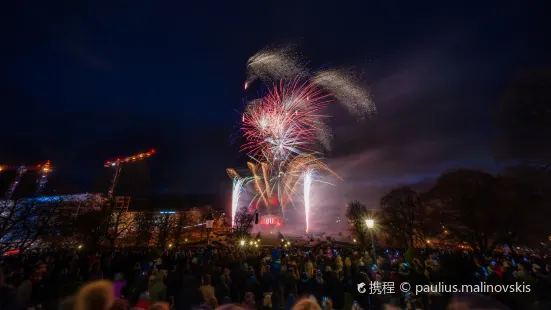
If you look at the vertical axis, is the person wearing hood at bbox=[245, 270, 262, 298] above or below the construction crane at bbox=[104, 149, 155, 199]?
below

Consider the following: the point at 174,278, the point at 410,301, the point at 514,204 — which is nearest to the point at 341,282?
the point at 410,301

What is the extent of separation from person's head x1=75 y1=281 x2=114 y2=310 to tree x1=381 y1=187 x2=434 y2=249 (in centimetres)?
3899

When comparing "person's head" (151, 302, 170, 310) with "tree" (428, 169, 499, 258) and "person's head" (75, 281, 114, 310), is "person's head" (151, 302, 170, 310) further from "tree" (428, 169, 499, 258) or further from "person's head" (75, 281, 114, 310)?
"tree" (428, 169, 499, 258)

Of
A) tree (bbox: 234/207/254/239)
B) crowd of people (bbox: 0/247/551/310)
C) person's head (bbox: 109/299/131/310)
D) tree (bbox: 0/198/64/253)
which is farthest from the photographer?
tree (bbox: 234/207/254/239)

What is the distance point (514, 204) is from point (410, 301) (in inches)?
1127

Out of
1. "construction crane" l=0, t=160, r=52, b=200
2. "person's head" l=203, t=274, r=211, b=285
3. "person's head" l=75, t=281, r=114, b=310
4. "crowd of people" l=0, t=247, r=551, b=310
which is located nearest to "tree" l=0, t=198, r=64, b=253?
"crowd of people" l=0, t=247, r=551, b=310

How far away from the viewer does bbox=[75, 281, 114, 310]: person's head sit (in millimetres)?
3074

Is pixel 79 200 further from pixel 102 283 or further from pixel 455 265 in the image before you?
pixel 455 265

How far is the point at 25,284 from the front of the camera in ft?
20.6

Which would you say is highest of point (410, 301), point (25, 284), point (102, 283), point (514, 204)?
point (514, 204)

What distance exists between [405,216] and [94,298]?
45.7 metres

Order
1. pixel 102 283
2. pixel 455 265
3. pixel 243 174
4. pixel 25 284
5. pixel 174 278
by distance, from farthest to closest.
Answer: pixel 243 174 < pixel 455 265 < pixel 174 278 < pixel 25 284 < pixel 102 283

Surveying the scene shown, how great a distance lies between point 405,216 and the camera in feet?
133

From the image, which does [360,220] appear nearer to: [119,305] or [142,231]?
[142,231]
